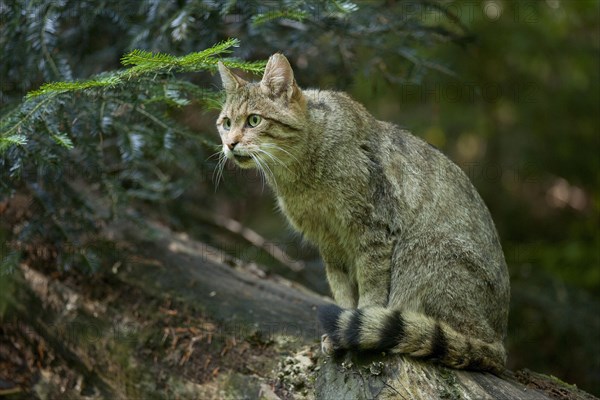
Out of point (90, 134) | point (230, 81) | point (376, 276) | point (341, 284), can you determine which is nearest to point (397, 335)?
point (376, 276)

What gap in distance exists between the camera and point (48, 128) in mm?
3902

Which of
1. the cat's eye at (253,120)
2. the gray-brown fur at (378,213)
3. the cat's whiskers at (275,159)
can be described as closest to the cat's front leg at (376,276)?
the gray-brown fur at (378,213)

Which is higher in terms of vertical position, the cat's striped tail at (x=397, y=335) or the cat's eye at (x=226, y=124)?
the cat's eye at (x=226, y=124)

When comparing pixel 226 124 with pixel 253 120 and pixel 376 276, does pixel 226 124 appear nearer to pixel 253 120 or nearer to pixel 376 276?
pixel 253 120

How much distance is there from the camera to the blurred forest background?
4.57 metres

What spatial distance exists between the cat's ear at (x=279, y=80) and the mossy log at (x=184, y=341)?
1716 mm

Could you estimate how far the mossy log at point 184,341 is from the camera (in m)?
3.84

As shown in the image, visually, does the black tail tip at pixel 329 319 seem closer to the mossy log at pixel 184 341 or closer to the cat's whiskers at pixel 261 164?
the mossy log at pixel 184 341

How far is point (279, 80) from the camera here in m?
4.34

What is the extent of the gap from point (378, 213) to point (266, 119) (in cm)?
104

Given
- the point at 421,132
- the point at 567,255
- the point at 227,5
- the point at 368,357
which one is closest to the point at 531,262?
the point at 567,255

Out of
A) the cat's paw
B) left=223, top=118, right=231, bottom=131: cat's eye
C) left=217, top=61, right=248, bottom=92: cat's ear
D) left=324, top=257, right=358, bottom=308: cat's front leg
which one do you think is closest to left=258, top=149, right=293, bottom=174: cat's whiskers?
left=223, top=118, right=231, bottom=131: cat's eye

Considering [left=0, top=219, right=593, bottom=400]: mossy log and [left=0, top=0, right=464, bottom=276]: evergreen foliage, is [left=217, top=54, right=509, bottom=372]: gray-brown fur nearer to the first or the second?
[left=0, top=219, right=593, bottom=400]: mossy log

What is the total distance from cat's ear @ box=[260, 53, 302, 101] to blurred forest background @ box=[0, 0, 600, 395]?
313 mm
